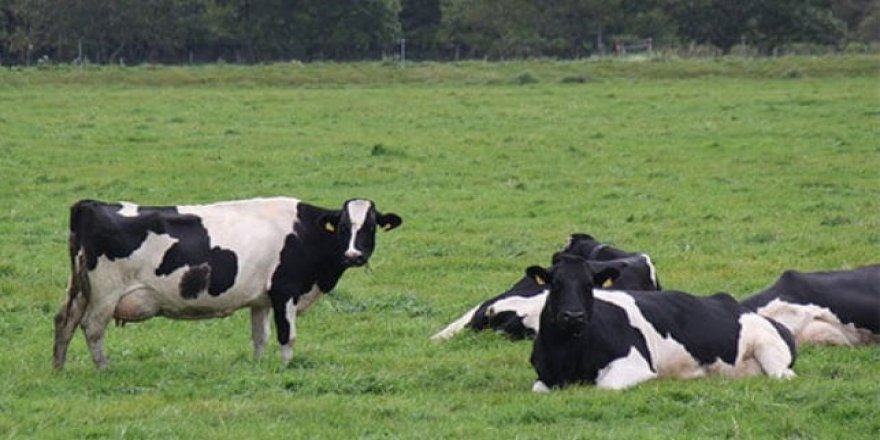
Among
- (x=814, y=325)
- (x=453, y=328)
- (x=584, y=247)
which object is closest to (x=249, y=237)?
(x=453, y=328)

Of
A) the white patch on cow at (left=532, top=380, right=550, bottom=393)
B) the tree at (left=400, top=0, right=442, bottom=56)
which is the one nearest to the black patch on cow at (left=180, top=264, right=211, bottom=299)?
the white patch on cow at (left=532, top=380, right=550, bottom=393)

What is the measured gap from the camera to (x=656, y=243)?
21594 mm

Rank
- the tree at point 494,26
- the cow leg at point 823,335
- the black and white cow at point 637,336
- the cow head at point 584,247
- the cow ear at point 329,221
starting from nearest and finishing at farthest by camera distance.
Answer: the black and white cow at point 637,336 → the cow ear at point 329,221 → the cow leg at point 823,335 → the cow head at point 584,247 → the tree at point 494,26

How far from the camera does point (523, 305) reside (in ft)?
48.2

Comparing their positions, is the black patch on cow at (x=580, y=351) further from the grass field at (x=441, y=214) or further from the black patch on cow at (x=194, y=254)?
the black patch on cow at (x=194, y=254)

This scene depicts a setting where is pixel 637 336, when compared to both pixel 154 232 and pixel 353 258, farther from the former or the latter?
pixel 154 232

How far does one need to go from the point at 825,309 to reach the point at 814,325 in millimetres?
212

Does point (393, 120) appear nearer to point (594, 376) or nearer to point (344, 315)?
point (344, 315)

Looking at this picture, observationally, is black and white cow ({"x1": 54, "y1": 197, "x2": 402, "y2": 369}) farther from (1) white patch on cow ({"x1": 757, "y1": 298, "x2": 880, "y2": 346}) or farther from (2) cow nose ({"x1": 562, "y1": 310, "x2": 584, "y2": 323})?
(1) white patch on cow ({"x1": 757, "y1": 298, "x2": 880, "y2": 346})

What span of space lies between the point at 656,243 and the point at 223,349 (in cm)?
882

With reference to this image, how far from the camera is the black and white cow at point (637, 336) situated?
39.0 ft

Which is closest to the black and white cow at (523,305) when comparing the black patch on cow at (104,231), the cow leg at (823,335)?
the cow leg at (823,335)

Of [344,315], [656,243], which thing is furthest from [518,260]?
[344,315]

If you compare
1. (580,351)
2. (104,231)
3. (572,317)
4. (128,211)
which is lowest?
(580,351)
